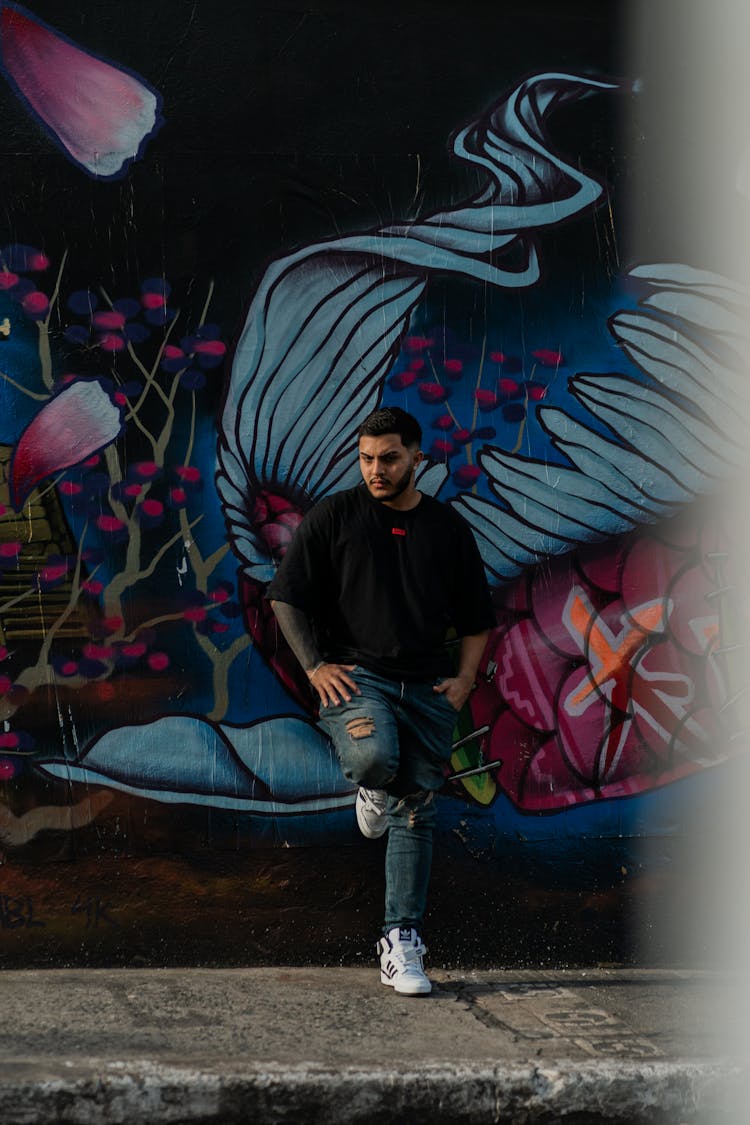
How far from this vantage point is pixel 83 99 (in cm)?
439

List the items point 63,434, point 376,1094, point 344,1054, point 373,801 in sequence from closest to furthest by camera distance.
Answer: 1. point 376,1094
2. point 344,1054
3. point 373,801
4. point 63,434

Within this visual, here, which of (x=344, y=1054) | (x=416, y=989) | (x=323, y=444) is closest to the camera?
(x=344, y=1054)

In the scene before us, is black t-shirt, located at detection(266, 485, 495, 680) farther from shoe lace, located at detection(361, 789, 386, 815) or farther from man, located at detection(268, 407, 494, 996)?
shoe lace, located at detection(361, 789, 386, 815)

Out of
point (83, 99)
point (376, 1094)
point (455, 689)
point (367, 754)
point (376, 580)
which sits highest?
point (83, 99)

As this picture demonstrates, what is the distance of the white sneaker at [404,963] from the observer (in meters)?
4.11

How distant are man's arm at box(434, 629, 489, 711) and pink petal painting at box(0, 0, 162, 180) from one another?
2066 millimetres

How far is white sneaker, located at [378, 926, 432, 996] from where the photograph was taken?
4105 mm

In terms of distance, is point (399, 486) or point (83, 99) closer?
point (399, 486)

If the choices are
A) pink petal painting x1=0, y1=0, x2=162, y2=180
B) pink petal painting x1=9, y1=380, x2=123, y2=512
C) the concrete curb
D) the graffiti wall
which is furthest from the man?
pink petal painting x1=0, y1=0, x2=162, y2=180

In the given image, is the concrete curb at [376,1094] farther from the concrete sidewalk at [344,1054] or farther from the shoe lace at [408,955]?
the shoe lace at [408,955]

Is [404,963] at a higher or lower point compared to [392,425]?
lower

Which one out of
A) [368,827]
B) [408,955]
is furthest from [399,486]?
[408,955]

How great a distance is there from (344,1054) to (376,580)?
1.47 m

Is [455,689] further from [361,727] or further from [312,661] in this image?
[312,661]
